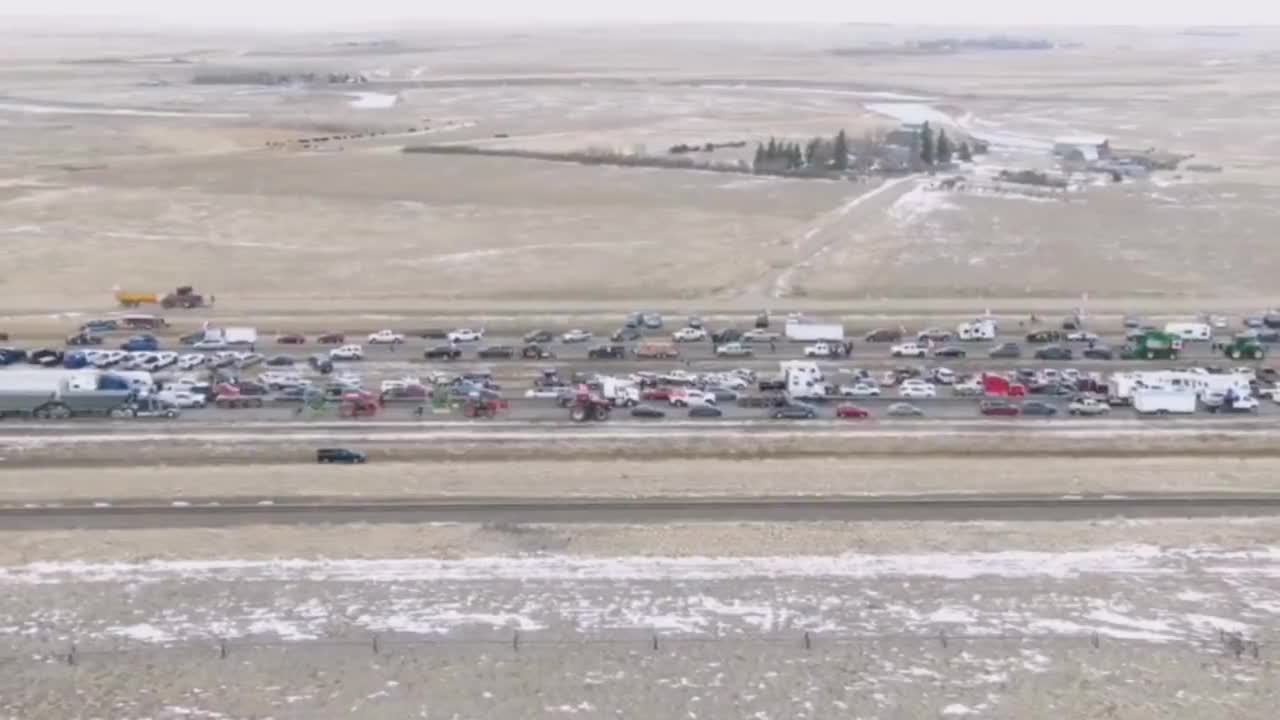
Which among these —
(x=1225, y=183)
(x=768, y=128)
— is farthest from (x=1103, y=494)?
(x=768, y=128)

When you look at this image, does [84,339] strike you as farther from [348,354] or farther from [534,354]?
[534,354]

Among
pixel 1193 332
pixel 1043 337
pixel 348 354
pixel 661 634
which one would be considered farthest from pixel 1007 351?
pixel 661 634

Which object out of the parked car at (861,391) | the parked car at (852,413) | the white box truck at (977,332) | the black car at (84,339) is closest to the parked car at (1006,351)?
the white box truck at (977,332)

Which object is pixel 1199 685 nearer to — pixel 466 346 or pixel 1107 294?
pixel 466 346

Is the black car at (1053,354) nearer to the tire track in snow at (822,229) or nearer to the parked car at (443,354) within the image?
the tire track in snow at (822,229)

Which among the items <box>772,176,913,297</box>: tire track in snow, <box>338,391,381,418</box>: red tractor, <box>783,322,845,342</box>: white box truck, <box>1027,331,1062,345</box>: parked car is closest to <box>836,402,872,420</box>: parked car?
<box>783,322,845,342</box>: white box truck

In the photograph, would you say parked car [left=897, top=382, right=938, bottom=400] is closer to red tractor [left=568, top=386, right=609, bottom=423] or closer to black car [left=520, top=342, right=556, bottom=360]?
red tractor [left=568, top=386, right=609, bottom=423]
